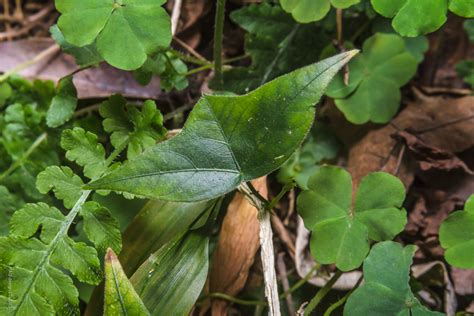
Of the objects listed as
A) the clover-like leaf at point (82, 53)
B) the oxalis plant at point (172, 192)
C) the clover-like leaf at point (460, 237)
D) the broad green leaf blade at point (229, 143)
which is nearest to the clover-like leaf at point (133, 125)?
the oxalis plant at point (172, 192)

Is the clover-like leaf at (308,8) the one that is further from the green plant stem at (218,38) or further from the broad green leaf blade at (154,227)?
the broad green leaf blade at (154,227)

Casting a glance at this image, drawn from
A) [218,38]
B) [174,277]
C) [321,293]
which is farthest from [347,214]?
[218,38]

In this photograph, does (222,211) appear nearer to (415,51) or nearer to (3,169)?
(3,169)

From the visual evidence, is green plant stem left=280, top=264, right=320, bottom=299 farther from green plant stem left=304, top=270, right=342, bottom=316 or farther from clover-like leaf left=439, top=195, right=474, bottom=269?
clover-like leaf left=439, top=195, right=474, bottom=269

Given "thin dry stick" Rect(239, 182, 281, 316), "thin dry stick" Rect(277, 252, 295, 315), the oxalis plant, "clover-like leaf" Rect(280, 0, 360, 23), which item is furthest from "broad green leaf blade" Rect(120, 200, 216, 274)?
"clover-like leaf" Rect(280, 0, 360, 23)

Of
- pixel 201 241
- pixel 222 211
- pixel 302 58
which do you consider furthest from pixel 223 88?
pixel 201 241
